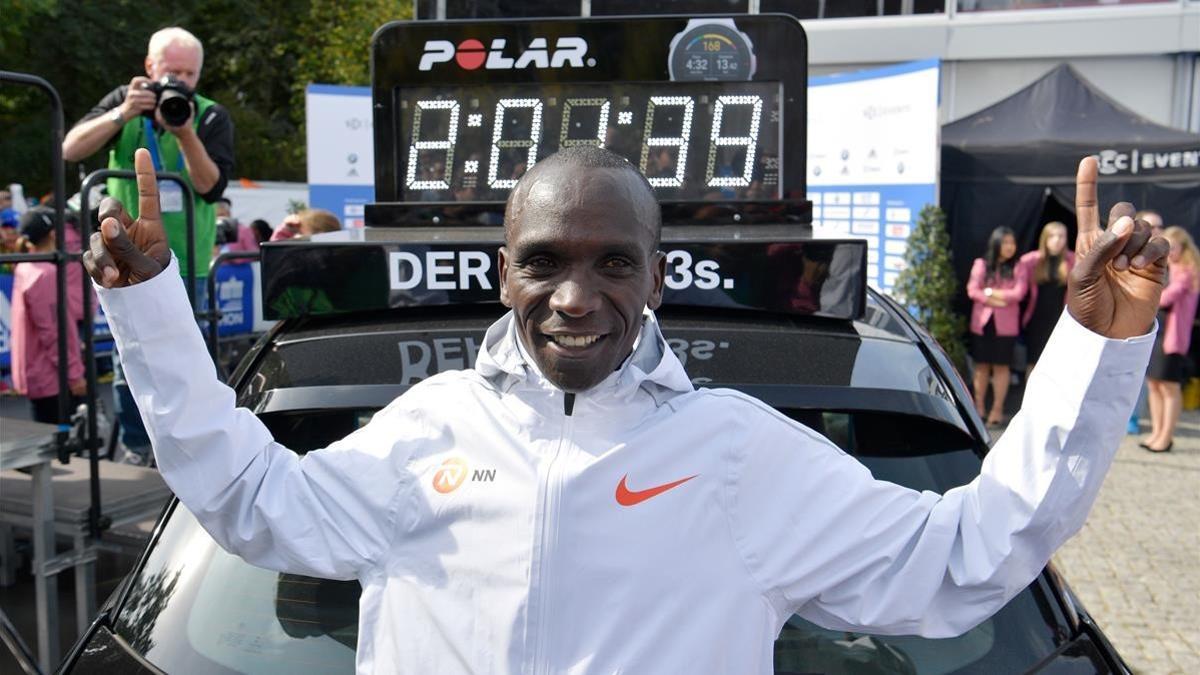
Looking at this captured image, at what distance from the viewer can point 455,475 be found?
5.69ft

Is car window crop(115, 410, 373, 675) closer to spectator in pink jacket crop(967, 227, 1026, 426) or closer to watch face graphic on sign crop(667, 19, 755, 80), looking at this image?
watch face graphic on sign crop(667, 19, 755, 80)

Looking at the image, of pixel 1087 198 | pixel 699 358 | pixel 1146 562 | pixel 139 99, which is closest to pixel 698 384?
pixel 699 358

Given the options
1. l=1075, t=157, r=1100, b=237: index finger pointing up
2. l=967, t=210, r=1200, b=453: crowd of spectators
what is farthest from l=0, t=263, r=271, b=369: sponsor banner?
l=1075, t=157, r=1100, b=237: index finger pointing up

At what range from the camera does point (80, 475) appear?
5227mm

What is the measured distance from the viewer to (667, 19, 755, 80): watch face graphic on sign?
153 inches

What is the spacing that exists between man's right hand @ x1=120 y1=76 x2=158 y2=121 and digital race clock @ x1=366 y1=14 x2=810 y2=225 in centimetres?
114

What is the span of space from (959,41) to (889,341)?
49.9 ft

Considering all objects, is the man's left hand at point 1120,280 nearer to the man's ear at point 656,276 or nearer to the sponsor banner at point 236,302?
the man's ear at point 656,276

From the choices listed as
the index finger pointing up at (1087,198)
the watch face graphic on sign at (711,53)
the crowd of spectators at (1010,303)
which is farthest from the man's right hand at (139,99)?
the crowd of spectators at (1010,303)

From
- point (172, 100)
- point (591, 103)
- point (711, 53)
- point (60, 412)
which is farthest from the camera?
point (172, 100)

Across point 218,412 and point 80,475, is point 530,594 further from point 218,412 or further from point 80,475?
point 80,475

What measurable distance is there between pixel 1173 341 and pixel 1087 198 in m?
9.01

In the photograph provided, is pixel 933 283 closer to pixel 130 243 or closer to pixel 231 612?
pixel 231 612

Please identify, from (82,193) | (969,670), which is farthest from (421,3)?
(969,670)
